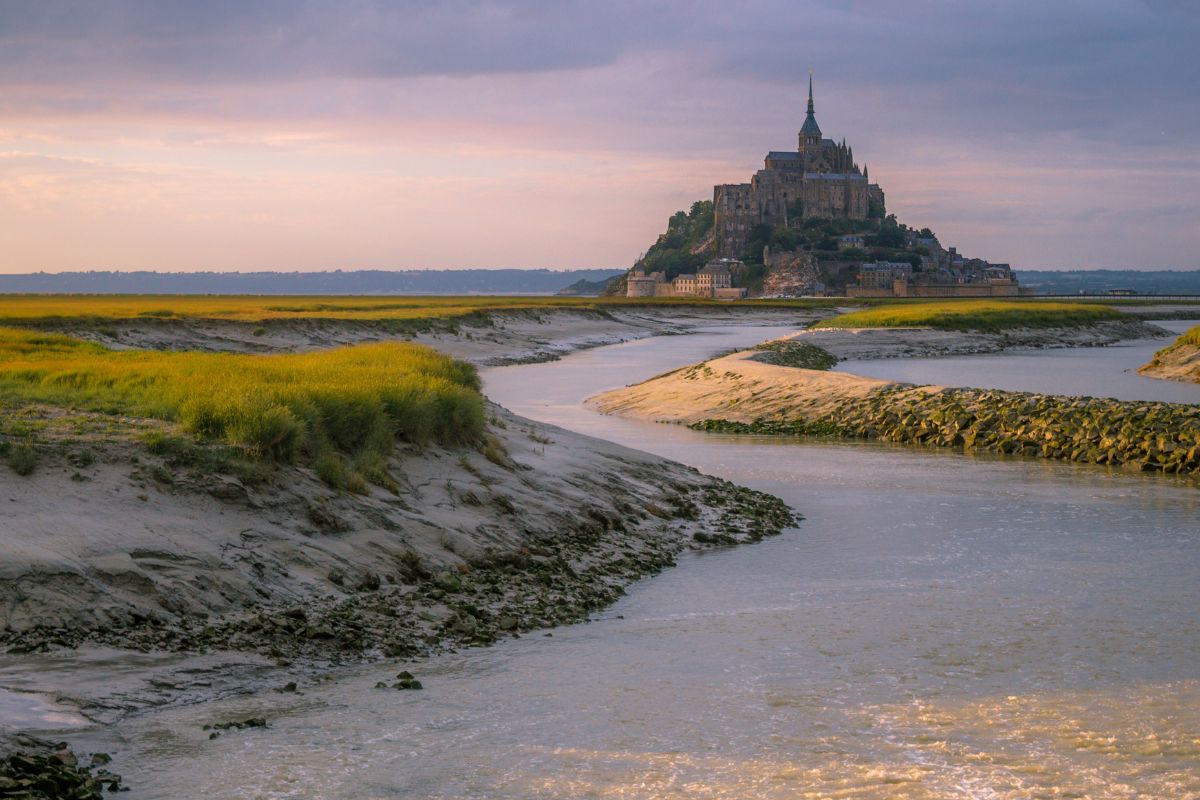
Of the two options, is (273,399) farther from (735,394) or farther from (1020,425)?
(735,394)

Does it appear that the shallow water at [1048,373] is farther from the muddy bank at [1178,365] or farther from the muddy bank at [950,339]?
the muddy bank at [950,339]

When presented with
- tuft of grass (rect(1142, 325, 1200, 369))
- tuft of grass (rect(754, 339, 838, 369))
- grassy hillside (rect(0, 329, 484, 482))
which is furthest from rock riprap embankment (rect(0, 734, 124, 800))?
tuft of grass (rect(1142, 325, 1200, 369))

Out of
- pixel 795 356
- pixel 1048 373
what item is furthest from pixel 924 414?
pixel 1048 373

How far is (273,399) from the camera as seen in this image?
1573cm

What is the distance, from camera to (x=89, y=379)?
18.9m

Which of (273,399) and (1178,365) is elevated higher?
(273,399)

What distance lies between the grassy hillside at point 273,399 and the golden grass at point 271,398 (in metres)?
0.01

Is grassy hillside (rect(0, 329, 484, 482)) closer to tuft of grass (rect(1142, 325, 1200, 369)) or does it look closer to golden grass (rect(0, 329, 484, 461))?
golden grass (rect(0, 329, 484, 461))

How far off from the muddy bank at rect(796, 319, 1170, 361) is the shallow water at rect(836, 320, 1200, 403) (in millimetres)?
1973

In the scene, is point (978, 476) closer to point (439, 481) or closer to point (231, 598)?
point (439, 481)

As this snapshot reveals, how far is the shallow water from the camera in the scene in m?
45.2


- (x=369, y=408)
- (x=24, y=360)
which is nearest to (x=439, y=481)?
(x=369, y=408)

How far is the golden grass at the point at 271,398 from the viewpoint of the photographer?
14.9 m

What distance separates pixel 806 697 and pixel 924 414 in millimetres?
21579
